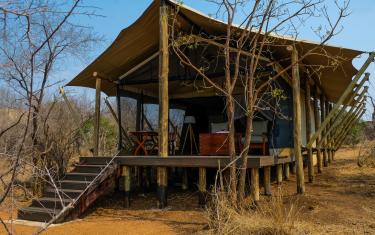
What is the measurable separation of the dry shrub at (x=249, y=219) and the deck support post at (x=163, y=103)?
2030mm

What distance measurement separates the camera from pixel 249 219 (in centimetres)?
448

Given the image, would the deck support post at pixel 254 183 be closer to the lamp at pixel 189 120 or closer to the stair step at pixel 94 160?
the stair step at pixel 94 160

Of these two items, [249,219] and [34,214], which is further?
[34,214]

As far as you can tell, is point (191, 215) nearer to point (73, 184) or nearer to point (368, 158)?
point (73, 184)

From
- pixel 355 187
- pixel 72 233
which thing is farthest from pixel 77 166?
pixel 355 187

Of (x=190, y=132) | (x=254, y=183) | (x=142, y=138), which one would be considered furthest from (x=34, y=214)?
(x=190, y=132)

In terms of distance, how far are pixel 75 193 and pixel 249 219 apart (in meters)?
3.04

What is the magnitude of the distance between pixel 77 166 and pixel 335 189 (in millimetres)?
4798

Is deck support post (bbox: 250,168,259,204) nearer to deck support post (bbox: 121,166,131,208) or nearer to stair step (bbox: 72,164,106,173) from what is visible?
deck support post (bbox: 121,166,131,208)

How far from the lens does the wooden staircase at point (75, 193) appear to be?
605 cm

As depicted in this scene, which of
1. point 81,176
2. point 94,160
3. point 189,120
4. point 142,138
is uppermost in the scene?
point 189,120

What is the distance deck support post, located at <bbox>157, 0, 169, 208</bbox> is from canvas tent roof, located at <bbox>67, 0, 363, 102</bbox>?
1.22 ft

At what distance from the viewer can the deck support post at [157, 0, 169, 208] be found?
6.70 meters

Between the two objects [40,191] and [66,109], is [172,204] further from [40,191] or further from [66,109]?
[66,109]
